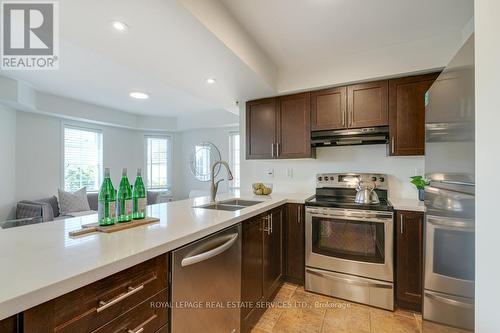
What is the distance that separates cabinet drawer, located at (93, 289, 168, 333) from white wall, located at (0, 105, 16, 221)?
Answer: 3896 mm

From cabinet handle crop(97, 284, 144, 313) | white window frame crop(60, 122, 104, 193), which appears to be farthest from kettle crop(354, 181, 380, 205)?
white window frame crop(60, 122, 104, 193)

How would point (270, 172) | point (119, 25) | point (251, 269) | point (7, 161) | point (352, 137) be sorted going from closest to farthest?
point (119, 25), point (251, 269), point (352, 137), point (270, 172), point (7, 161)

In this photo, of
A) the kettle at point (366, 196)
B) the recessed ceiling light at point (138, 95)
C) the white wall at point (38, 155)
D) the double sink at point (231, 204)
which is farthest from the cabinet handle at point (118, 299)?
the white wall at point (38, 155)

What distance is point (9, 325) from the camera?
22.4 inches

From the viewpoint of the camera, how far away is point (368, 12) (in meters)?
1.79

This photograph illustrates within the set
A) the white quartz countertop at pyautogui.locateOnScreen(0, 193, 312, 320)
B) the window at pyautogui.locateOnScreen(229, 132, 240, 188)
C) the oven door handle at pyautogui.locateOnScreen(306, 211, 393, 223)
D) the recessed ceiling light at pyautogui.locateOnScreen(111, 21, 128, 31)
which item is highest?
the recessed ceiling light at pyautogui.locateOnScreen(111, 21, 128, 31)

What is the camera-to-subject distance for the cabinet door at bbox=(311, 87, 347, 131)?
2557mm

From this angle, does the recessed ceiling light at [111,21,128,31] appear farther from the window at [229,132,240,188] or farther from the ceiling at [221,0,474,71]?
the window at [229,132,240,188]

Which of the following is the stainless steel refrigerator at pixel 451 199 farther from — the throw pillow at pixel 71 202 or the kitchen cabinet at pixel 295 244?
the throw pillow at pixel 71 202

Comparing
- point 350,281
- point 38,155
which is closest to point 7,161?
point 38,155

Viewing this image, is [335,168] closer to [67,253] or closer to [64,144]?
[67,253]

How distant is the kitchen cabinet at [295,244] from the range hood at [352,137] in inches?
32.2

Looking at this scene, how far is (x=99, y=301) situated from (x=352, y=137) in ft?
8.10

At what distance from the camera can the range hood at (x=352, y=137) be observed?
2.41 meters
